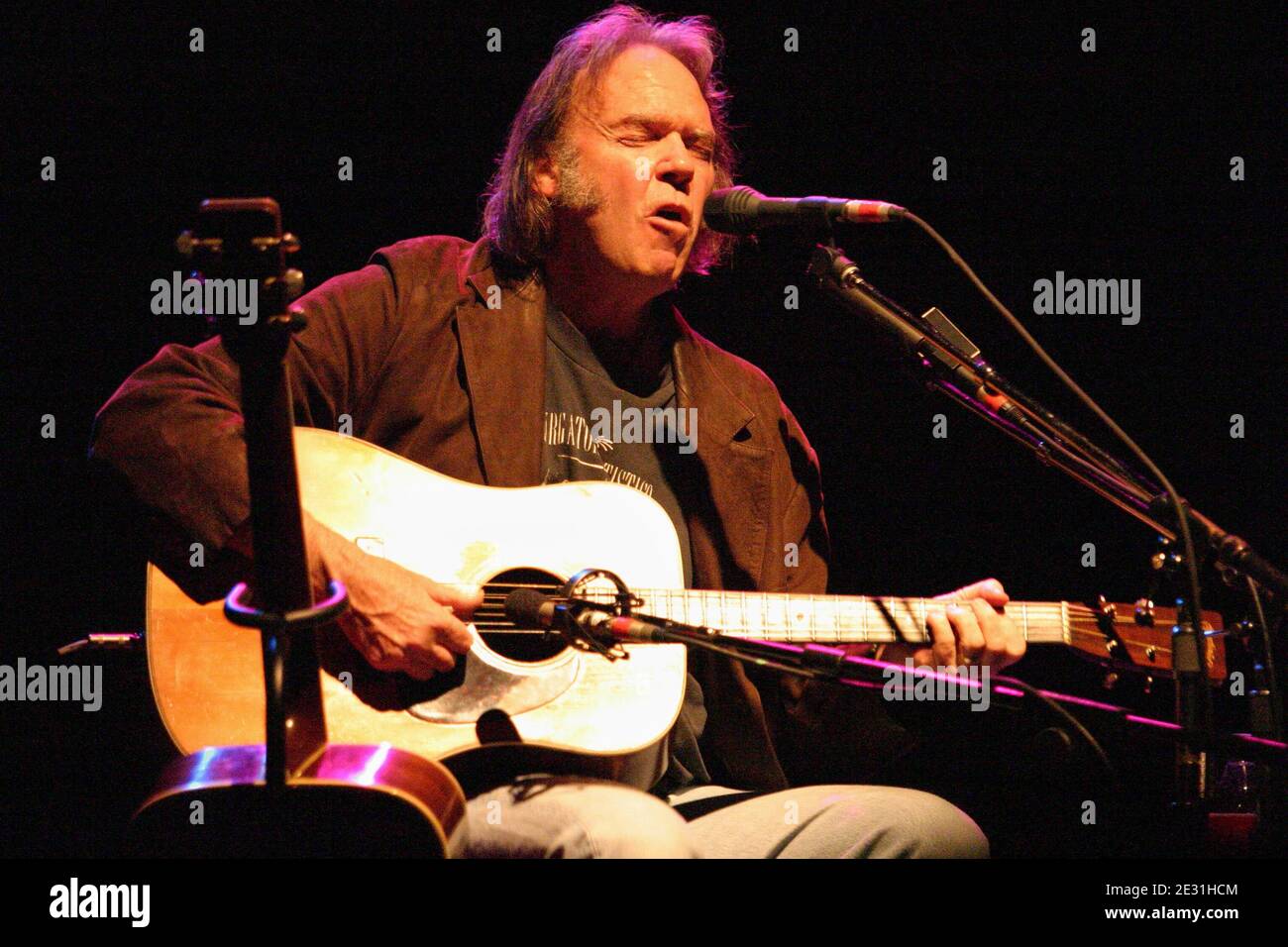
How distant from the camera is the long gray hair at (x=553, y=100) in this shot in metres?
3.13

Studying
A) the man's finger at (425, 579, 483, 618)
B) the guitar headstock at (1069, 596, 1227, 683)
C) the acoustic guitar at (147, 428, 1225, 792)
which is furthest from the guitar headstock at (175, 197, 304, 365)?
the guitar headstock at (1069, 596, 1227, 683)

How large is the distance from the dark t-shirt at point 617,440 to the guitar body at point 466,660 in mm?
198

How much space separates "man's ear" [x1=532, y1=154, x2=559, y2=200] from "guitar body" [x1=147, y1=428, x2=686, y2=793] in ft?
3.27

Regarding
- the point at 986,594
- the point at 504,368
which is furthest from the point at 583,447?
the point at 986,594

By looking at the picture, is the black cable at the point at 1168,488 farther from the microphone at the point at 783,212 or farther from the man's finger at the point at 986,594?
the man's finger at the point at 986,594

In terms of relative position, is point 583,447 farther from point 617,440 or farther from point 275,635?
point 275,635

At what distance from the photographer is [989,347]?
12.2 feet

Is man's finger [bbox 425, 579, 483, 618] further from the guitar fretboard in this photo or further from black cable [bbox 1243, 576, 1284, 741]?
black cable [bbox 1243, 576, 1284, 741]

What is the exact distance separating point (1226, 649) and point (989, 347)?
1.21 meters

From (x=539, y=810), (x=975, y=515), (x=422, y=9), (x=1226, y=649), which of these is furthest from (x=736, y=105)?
(x=539, y=810)

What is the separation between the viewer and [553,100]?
10.5 feet
